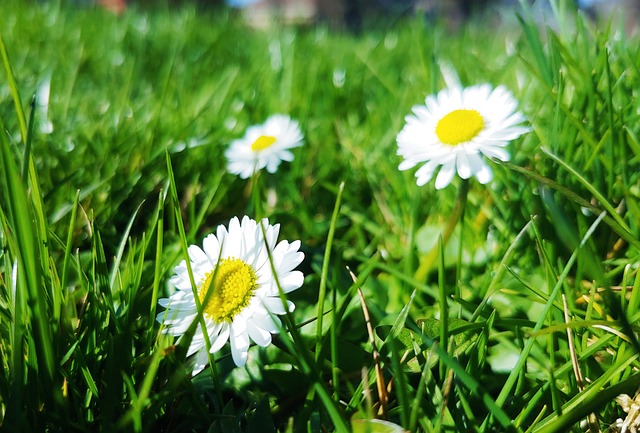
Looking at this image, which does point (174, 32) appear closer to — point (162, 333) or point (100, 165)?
point (100, 165)

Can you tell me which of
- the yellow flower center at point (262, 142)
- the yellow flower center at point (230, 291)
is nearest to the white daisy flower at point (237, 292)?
the yellow flower center at point (230, 291)

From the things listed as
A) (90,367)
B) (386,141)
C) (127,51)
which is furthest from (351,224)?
(127,51)

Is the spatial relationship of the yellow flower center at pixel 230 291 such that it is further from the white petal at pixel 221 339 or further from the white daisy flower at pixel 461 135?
the white daisy flower at pixel 461 135

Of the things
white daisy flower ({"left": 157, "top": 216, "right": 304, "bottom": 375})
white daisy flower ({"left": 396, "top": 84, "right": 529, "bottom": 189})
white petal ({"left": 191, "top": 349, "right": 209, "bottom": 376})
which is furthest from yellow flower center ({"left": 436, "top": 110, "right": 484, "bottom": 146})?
white petal ({"left": 191, "top": 349, "right": 209, "bottom": 376})

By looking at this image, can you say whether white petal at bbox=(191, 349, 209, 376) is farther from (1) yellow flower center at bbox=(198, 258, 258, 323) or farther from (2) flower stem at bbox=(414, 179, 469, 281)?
(2) flower stem at bbox=(414, 179, 469, 281)

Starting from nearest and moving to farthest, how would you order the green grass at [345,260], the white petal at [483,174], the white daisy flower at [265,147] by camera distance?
the green grass at [345,260]
the white petal at [483,174]
the white daisy flower at [265,147]
